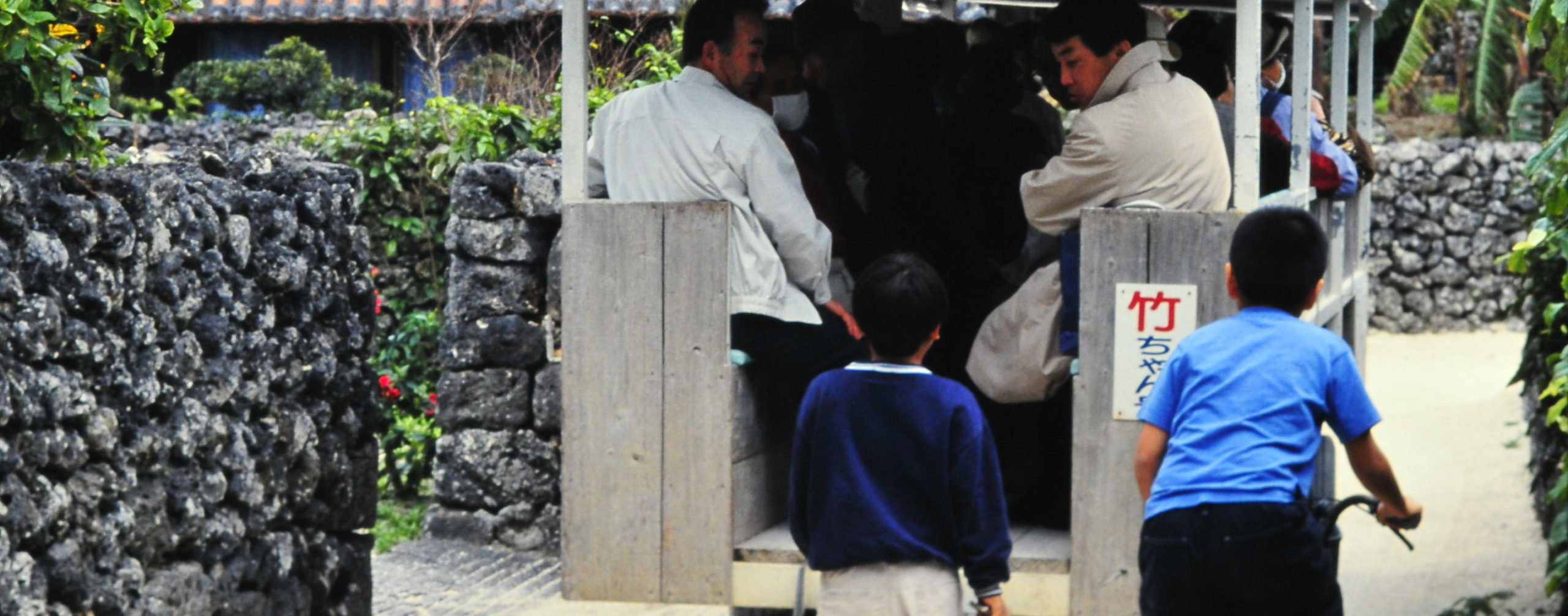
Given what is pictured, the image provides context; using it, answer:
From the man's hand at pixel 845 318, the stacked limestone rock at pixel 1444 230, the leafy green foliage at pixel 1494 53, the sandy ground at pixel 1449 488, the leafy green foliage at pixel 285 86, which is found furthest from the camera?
the leafy green foliage at pixel 1494 53

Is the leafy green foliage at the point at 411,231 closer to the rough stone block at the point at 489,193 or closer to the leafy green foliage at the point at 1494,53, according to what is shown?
the rough stone block at the point at 489,193

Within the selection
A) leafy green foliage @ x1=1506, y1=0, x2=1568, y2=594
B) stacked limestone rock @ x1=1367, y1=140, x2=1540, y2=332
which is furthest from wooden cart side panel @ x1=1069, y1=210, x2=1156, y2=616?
stacked limestone rock @ x1=1367, y1=140, x2=1540, y2=332

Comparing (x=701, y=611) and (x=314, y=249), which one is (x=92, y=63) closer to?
(x=314, y=249)

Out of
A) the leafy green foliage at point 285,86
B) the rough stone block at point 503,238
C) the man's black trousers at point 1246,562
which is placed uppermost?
the leafy green foliage at point 285,86

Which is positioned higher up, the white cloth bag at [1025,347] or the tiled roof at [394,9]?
the tiled roof at [394,9]

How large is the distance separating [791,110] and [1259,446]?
246 centimetres

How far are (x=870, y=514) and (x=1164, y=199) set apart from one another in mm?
1139

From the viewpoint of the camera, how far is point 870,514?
10.9 ft

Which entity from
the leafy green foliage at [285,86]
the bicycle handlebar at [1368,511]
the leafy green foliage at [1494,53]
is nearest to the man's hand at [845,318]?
the bicycle handlebar at [1368,511]

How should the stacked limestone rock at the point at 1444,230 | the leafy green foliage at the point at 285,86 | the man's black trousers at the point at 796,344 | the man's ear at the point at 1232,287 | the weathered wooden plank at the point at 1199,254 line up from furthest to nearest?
the stacked limestone rock at the point at 1444,230, the leafy green foliage at the point at 285,86, the man's black trousers at the point at 796,344, the weathered wooden plank at the point at 1199,254, the man's ear at the point at 1232,287

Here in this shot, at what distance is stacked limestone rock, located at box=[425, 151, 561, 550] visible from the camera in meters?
7.38

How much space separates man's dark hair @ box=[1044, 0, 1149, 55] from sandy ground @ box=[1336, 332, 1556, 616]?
3.04 meters

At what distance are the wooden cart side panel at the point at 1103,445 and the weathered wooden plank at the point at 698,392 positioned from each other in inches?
32.0

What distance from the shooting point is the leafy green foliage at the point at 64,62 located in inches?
158
